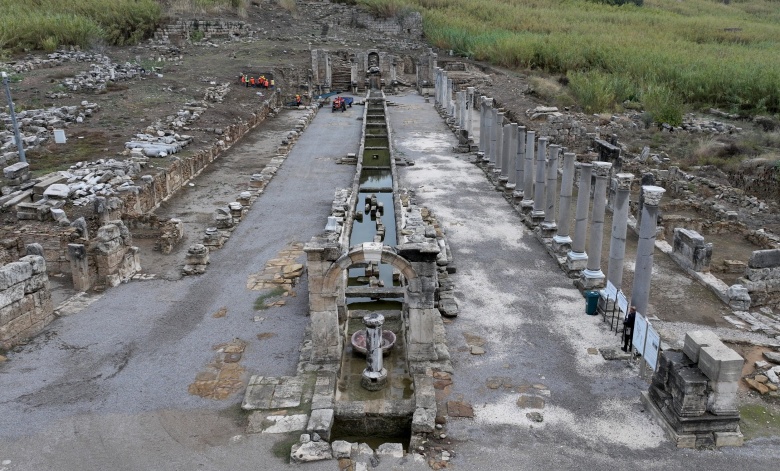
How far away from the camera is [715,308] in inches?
542

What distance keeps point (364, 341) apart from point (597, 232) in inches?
256

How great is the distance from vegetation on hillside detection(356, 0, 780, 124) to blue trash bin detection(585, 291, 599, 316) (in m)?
20.6

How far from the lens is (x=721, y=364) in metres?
9.07

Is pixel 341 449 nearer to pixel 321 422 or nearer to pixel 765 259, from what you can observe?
pixel 321 422

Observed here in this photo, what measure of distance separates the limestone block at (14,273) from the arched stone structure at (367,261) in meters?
6.08

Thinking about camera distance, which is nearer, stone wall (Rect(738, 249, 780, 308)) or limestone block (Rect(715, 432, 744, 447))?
limestone block (Rect(715, 432, 744, 447))

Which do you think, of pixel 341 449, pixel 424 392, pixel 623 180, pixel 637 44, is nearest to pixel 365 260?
pixel 424 392

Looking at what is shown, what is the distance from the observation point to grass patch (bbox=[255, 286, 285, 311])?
14.2 m

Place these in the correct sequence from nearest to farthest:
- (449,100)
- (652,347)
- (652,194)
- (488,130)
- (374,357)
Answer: (652,347) < (374,357) < (652,194) < (488,130) < (449,100)

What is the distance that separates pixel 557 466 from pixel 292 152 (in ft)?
76.3

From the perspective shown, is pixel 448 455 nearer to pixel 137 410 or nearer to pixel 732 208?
pixel 137 410

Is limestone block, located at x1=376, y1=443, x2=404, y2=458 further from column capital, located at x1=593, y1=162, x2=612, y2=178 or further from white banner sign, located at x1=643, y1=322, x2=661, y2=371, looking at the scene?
column capital, located at x1=593, y1=162, x2=612, y2=178

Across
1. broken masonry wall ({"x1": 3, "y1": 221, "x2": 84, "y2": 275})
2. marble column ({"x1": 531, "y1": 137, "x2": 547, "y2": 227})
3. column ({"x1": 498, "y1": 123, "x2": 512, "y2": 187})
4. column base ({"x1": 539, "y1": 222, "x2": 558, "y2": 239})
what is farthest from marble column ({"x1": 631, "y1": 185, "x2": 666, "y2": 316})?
broken masonry wall ({"x1": 3, "y1": 221, "x2": 84, "y2": 275})

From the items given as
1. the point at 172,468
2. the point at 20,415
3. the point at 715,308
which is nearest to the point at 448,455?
the point at 172,468
